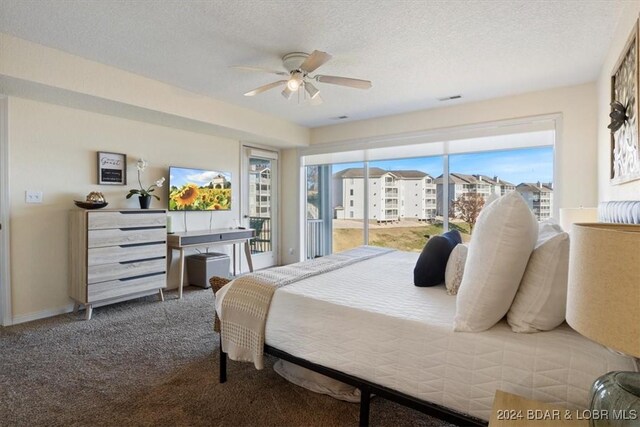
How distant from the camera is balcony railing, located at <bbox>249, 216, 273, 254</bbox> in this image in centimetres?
566

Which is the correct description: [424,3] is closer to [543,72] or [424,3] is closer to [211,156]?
[543,72]

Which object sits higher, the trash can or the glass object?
the glass object

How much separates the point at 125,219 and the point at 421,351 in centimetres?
330

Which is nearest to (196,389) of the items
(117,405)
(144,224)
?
(117,405)

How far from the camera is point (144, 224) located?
3613 millimetres

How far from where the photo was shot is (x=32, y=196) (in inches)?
126

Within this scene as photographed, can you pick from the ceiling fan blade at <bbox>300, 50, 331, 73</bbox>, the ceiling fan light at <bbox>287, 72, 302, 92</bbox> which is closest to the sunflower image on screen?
the ceiling fan light at <bbox>287, 72, 302, 92</bbox>

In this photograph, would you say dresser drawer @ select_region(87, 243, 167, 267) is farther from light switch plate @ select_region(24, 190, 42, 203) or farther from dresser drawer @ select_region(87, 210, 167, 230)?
light switch plate @ select_region(24, 190, 42, 203)

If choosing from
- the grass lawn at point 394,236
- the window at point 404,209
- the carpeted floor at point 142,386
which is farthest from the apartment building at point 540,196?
the carpeted floor at point 142,386

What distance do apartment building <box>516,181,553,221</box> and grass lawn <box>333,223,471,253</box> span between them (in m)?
0.85

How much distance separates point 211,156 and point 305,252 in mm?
2385

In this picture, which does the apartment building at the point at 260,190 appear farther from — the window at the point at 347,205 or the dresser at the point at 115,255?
the dresser at the point at 115,255

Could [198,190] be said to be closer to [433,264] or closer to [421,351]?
[433,264]

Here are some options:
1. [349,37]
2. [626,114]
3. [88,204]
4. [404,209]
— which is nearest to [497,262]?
[626,114]
